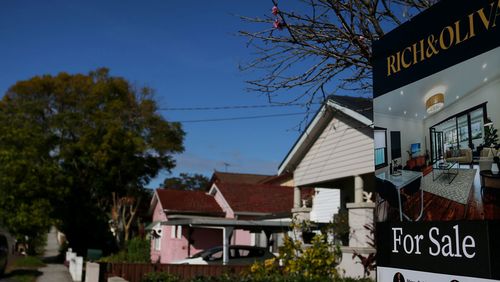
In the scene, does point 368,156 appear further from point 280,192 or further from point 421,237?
point 280,192

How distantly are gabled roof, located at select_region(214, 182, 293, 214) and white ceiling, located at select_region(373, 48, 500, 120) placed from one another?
2675 centimetres

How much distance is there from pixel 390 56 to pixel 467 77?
2.80 ft

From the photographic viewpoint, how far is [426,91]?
3320 millimetres

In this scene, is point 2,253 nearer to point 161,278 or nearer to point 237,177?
point 161,278

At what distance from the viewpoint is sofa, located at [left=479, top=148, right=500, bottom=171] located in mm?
2693

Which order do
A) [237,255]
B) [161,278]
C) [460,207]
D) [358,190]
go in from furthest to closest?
[237,255], [358,190], [161,278], [460,207]

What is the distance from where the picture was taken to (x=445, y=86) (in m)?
3.15

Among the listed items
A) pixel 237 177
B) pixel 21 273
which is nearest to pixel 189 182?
pixel 237 177

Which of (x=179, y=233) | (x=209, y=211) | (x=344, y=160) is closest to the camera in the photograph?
(x=344, y=160)

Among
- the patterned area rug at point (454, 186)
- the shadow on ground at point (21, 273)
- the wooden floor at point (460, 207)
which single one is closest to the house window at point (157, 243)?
the shadow on ground at point (21, 273)

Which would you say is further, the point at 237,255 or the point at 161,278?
the point at 237,255

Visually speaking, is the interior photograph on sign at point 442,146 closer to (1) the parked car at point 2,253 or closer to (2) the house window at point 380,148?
(2) the house window at point 380,148

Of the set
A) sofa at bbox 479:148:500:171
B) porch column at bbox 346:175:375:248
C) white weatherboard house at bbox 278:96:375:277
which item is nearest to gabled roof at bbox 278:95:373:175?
white weatherboard house at bbox 278:96:375:277

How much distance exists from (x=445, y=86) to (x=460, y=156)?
1.41ft
